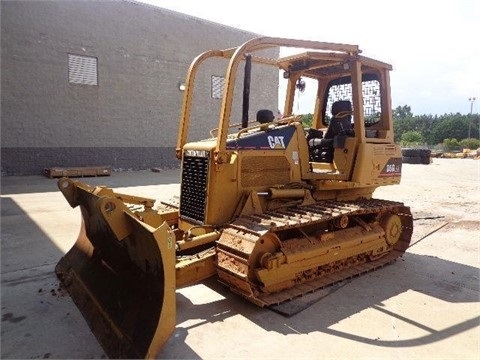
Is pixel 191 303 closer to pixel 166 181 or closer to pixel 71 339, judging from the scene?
pixel 71 339

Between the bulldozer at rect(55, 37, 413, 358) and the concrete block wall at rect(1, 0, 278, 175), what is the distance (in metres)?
12.3

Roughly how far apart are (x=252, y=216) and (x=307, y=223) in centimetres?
66

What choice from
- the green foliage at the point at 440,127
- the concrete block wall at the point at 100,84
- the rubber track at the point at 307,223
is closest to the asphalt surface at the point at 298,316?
the rubber track at the point at 307,223

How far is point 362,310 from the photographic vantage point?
4.20m

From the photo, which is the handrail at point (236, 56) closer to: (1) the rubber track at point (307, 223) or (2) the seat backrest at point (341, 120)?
(1) the rubber track at point (307, 223)

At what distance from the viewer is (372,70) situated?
238 inches

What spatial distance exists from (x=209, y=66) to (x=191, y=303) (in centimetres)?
1747

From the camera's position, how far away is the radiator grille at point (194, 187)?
477 cm

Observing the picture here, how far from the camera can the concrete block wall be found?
49.1 ft

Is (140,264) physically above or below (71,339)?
above

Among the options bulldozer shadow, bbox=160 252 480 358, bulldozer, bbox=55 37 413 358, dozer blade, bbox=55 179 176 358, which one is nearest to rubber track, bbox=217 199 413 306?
bulldozer, bbox=55 37 413 358

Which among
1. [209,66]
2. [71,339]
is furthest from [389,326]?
[209,66]

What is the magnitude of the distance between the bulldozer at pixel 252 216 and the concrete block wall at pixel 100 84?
12.3m

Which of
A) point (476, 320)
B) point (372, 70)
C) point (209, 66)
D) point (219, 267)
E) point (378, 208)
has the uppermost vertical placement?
point (209, 66)
